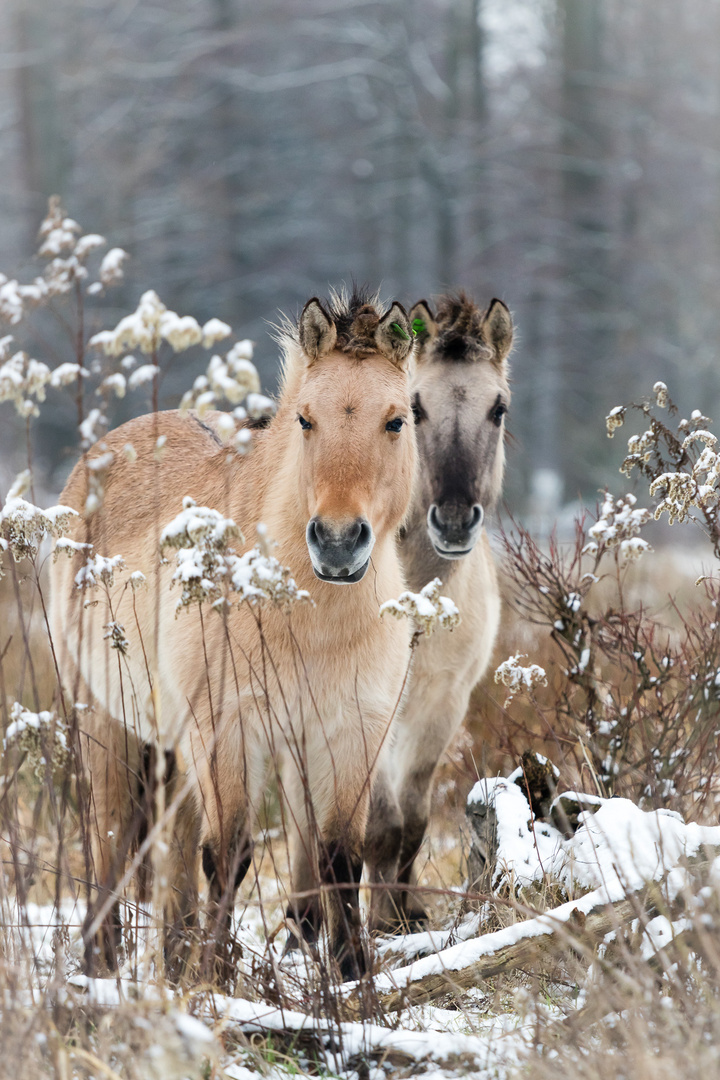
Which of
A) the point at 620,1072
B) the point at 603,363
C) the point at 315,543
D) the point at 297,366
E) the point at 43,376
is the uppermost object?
the point at 603,363

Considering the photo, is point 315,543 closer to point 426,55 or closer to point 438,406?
point 438,406

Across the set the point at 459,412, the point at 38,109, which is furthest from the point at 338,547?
the point at 38,109

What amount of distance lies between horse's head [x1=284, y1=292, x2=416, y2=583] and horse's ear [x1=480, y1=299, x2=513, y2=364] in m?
1.16

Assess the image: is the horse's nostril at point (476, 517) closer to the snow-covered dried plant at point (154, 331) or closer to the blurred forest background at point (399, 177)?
the snow-covered dried plant at point (154, 331)

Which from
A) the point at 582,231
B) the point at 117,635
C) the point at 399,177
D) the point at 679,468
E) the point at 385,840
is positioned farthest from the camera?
the point at 582,231

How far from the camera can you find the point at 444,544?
415cm

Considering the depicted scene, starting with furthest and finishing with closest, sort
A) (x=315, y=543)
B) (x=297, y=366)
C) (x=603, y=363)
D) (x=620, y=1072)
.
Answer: (x=603, y=363), (x=297, y=366), (x=315, y=543), (x=620, y=1072)

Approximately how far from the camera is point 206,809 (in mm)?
3295

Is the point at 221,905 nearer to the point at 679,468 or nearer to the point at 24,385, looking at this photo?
the point at 24,385

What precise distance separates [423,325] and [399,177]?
49.4ft

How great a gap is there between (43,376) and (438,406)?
2004 millimetres

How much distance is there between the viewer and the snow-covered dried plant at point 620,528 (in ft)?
12.0

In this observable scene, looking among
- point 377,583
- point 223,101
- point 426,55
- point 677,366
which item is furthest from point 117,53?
point 377,583

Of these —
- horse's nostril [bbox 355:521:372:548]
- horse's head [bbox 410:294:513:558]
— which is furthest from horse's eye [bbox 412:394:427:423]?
horse's nostril [bbox 355:521:372:548]
